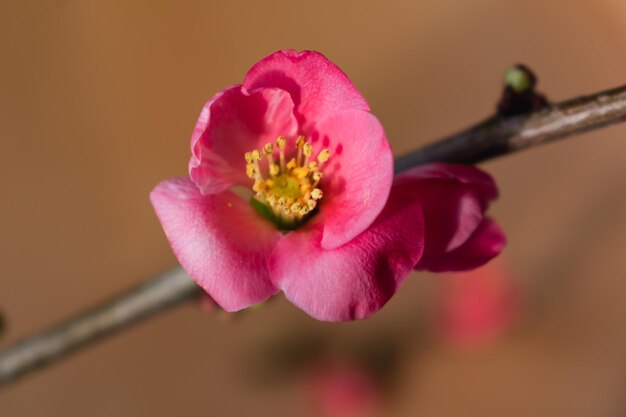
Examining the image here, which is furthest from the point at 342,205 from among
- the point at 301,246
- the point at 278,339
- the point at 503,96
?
the point at 278,339

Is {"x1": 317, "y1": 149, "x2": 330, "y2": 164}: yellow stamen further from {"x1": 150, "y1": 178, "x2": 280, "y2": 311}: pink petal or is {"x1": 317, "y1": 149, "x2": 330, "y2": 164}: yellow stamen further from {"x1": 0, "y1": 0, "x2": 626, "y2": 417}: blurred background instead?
{"x1": 0, "y1": 0, "x2": 626, "y2": 417}: blurred background

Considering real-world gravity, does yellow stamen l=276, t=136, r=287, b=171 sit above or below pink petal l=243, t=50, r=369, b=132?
below

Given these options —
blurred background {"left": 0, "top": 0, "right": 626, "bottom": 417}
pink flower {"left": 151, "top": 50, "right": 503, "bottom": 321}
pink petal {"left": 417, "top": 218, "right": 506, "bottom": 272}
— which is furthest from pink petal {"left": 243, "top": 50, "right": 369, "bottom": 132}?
blurred background {"left": 0, "top": 0, "right": 626, "bottom": 417}

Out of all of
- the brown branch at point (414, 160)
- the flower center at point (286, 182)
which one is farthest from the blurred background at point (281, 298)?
the flower center at point (286, 182)

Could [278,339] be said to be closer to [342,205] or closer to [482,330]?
[482,330]

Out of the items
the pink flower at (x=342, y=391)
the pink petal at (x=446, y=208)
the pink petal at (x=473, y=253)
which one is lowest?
the pink flower at (x=342, y=391)

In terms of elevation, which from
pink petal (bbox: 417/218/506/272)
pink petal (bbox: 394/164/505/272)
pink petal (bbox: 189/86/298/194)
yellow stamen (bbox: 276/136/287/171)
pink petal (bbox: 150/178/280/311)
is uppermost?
pink petal (bbox: 189/86/298/194)

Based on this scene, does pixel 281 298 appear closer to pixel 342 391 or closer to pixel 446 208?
pixel 342 391

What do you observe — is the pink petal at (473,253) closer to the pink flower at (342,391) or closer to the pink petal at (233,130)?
the pink petal at (233,130)
